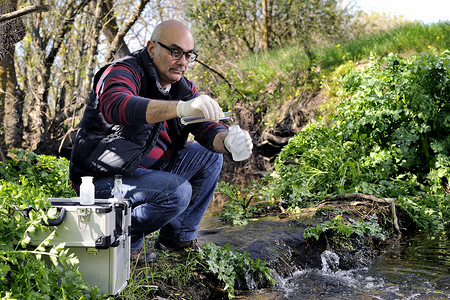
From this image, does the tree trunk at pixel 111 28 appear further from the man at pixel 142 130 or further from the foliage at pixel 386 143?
the man at pixel 142 130

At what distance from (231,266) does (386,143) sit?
3520mm

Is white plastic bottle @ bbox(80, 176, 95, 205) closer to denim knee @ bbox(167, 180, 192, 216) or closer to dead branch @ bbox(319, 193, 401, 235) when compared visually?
denim knee @ bbox(167, 180, 192, 216)

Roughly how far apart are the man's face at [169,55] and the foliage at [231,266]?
119 cm

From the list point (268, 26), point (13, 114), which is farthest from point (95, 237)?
point (268, 26)

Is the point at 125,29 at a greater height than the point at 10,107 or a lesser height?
greater

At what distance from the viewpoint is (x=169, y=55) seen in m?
3.01

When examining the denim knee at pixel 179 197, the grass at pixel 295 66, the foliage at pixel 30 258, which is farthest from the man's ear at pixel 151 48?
the grass at pixel 295 66

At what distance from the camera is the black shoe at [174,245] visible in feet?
10.8

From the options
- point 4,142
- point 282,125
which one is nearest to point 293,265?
point 4,142

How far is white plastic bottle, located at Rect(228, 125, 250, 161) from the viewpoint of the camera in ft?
9.63

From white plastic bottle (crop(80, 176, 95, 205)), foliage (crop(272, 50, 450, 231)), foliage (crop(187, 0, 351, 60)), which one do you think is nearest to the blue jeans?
white plastic bottle (crop(80, 176, 95, 205))

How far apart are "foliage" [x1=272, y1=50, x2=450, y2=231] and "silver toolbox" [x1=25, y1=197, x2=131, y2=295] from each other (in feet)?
10.6

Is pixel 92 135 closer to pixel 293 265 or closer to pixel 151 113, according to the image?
pixel 151 113

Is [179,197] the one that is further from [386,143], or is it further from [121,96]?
[386,143]
